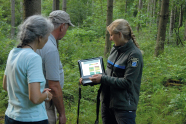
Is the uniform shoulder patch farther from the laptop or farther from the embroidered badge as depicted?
the laptop

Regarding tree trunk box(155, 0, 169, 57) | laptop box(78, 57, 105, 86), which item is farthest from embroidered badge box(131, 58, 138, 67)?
tree trunk box(155, 0, 169, 57)

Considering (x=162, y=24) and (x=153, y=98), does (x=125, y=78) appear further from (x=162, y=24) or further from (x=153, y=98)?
(x=162, y=24)

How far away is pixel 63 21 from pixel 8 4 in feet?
79.2

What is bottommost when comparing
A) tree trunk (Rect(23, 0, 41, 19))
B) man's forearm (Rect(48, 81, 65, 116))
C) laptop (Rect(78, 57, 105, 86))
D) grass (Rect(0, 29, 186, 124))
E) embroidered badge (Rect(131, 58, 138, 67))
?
grass (Rect(0, 29, 186, 124))

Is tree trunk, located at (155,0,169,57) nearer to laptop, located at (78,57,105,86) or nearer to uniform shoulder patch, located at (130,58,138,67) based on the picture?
laptop, located at (78,57,105,86)

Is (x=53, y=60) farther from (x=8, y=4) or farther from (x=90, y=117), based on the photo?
(x=8, y=4)

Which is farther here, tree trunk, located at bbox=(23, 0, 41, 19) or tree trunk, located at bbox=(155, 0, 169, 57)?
tree trunk, located at bbox=(155, 0, 169, 57)

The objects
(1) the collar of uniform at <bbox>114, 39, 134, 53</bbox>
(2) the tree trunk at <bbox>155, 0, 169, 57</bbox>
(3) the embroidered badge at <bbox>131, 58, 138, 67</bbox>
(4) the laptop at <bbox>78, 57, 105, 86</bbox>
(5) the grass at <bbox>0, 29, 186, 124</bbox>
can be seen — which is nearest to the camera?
(3) the embroidered badge at <bbox>131, 58, 138, 67</bbox>

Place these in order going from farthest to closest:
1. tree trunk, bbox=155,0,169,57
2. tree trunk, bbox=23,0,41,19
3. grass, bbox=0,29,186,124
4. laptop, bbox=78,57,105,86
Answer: tree trunk, bbox=155,0,169,57, grass, bbox=0,29,186,124, tree trunk, bbox=23,0,41,19, laptop, bbox=78,57,105,86

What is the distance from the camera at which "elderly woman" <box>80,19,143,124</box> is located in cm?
239

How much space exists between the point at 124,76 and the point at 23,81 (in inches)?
49.9

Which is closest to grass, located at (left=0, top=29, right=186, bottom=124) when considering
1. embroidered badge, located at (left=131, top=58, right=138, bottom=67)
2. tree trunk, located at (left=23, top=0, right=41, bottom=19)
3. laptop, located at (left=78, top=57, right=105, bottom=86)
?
laptop, located at (left=78, top=57, right=105, bottom=86)

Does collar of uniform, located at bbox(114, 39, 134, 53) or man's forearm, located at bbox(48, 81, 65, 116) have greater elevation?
collar of uniform, located at bbox(114, 39, 134, 53)

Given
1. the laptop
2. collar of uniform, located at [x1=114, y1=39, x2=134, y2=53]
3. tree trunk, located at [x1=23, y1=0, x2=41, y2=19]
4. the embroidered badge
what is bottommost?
the laptop
